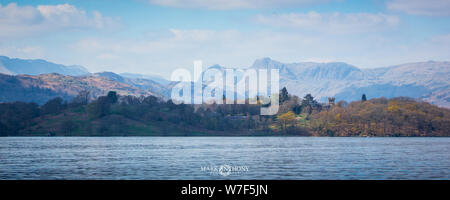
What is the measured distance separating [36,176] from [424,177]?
45.6 m

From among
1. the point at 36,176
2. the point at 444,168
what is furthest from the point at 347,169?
the point at 36,176

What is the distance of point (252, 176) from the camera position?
190 feet

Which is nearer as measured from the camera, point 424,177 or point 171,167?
point 424,177
